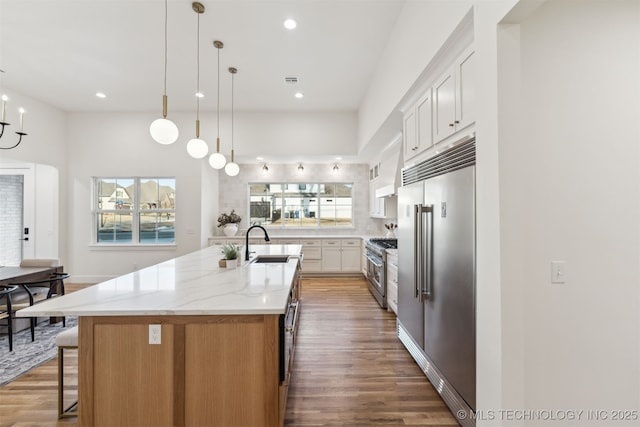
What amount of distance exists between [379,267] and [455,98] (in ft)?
9.28

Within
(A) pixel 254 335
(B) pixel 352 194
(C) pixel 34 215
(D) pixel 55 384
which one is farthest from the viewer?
(B) pixel 352 194

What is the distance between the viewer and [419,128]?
2.74 m

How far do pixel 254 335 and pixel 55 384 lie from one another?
2.09 metres

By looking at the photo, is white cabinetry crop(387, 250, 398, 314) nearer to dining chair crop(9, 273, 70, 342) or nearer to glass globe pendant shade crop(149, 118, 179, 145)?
glass globe pendant shade crop(149, 118, 179, 145)

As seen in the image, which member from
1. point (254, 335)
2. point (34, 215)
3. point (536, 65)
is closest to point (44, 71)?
point (34, 215)

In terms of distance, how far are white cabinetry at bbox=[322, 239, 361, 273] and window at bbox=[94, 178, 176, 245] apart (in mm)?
3191

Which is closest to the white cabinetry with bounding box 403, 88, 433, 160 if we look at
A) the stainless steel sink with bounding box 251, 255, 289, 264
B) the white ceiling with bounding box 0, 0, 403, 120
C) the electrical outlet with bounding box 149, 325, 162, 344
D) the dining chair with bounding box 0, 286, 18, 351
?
the white ceiling with bounding box 0, 0, 403, 120

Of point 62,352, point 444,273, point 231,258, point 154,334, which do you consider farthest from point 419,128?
point 62,352

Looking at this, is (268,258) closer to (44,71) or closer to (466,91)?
(466,91)

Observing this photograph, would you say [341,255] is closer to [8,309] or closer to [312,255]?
[312,255]

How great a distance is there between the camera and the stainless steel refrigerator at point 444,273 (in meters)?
1.77

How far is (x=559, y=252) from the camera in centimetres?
150

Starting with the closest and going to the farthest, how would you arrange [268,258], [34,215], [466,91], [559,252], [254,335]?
[559,252], [254,335], [466,91], [268,258], [34,215]

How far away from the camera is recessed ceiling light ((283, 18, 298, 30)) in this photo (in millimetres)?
3024
